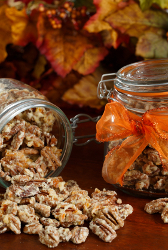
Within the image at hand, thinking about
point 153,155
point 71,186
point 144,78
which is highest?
point 144,78

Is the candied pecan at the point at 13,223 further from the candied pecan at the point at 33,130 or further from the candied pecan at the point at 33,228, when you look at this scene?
the candied pecan at the point at 33,130

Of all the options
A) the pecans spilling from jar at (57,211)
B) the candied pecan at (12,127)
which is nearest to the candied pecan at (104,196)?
the pecans spilling from jar at (57,211)

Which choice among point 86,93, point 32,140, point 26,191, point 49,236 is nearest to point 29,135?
point 32,140

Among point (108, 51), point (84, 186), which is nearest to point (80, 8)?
point (108, 51)

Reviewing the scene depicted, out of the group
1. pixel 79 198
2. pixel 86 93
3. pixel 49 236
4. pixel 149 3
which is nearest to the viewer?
pixel 49 236

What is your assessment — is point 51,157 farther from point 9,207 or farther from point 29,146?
point 9,207

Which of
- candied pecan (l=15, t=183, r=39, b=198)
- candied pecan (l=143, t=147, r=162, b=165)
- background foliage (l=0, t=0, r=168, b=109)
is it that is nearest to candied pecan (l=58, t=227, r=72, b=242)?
candied pecan (l=15, t=183, r=39, b=198)
